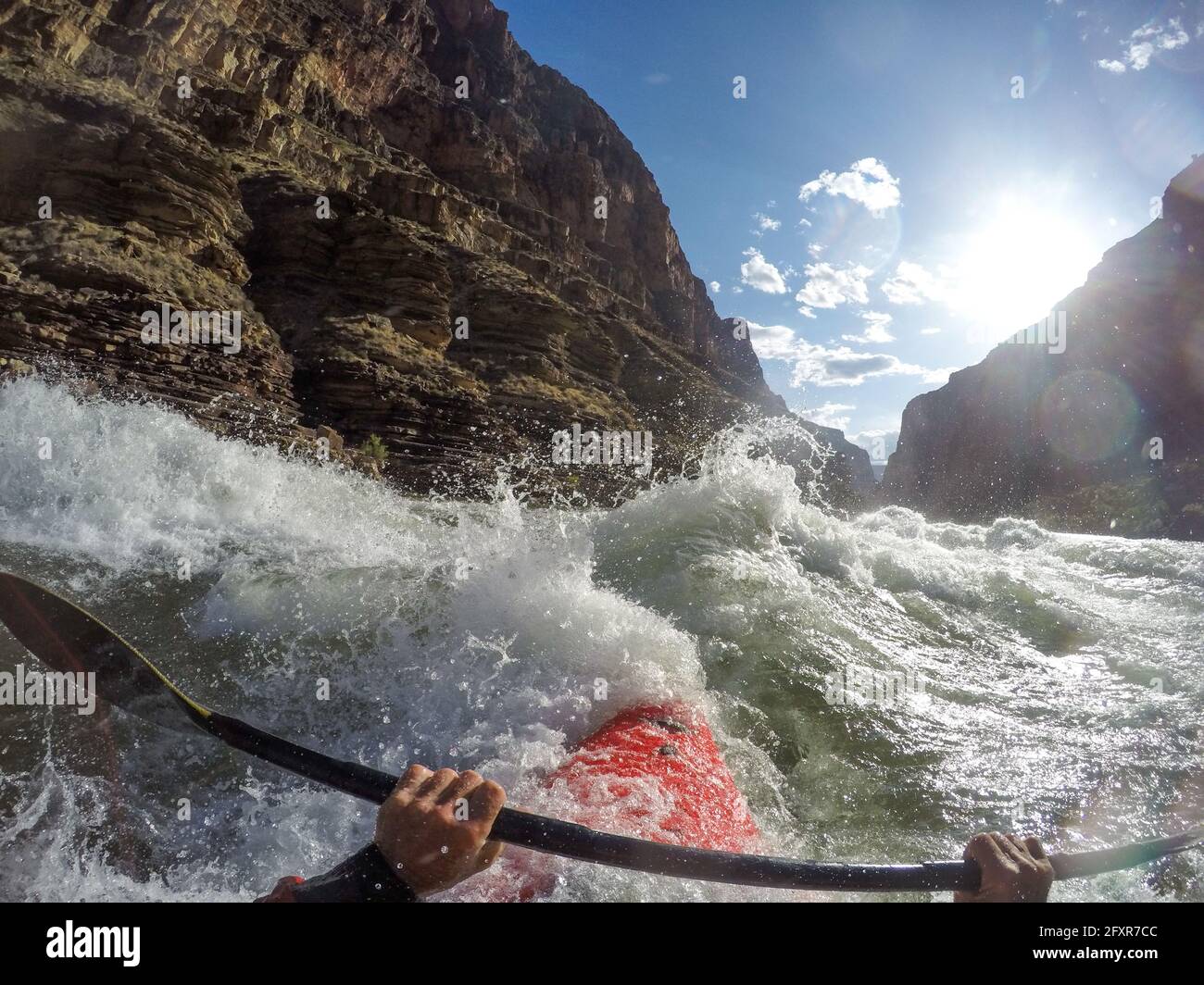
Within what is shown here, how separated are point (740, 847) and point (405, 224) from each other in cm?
2933

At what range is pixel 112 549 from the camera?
4082mm

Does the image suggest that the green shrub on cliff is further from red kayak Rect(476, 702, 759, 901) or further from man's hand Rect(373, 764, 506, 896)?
man's hand Rect(373, 764, 506, 896)

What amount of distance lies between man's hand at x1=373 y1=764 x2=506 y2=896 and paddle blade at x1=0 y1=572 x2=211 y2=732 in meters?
1.08

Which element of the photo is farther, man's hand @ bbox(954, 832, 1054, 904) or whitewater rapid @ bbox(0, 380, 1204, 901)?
whitewater rapid @ bbox(0, 380, 1204, 901)

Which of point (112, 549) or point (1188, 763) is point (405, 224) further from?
point (1188, 763)

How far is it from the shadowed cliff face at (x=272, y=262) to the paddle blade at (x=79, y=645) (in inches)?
519

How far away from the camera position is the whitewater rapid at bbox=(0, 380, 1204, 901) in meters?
2.12

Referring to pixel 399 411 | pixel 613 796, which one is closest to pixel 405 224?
pixel 399 411

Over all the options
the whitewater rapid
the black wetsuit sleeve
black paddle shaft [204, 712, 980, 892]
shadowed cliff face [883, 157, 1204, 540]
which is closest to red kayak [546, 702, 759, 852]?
the whitewater rapid

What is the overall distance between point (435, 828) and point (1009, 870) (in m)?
1.30

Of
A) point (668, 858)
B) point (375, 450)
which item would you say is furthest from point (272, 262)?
point (668, 858)

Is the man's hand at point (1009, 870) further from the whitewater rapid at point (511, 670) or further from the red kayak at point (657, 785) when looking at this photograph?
the red kayak at point (657, 785)

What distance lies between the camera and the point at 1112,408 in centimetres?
5038

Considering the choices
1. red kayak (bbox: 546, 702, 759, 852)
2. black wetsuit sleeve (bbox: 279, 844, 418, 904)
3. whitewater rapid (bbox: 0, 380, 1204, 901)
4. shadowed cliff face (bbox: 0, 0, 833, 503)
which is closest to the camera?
black wetsuit sleeve (bbox: 279, 844, 418, 904)
